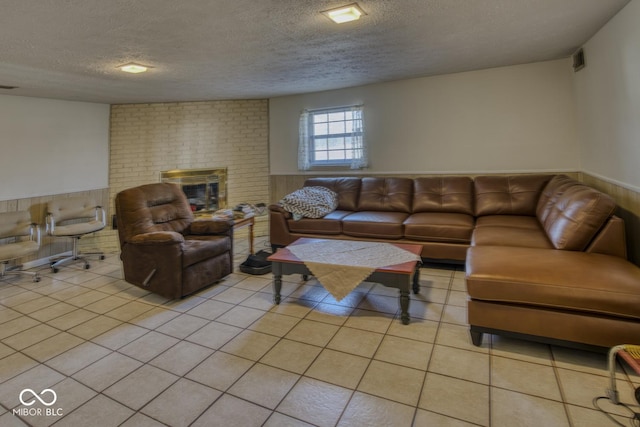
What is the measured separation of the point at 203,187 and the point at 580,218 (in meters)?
4.74

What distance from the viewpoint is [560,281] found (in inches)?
70.4

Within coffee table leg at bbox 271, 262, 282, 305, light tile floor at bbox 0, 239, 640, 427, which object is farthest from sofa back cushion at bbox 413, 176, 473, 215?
coffee table leg at bbox 271, 262, 282, 305

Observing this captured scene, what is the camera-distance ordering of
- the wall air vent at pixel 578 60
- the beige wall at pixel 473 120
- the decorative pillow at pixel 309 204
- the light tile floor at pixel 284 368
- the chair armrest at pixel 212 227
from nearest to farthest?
the light tile floor at pixel 284 368 < the wall air vent at pixel 578 60 < the chair armrest at pixel 212 227 < the beige wall at pixel 473 120 < the decorative pillow at pixel 309 204

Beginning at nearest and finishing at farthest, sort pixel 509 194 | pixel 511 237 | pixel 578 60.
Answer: pixel 511 237, pixel 578 60, pixel 509 194

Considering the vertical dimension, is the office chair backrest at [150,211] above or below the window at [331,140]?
below

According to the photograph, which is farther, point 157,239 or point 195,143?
point 195,143

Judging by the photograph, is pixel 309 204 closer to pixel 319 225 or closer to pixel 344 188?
pixel 319 225

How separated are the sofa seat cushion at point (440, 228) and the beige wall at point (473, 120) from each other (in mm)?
1018

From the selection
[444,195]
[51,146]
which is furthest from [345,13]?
[51,146]

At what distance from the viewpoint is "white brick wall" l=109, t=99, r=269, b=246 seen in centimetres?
497

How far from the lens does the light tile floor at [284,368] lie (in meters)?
1.53

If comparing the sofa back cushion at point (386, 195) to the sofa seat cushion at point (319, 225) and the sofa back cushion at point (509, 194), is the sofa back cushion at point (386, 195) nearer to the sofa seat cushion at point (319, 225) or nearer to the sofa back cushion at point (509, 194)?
the sofa seat cushion at point (319, 225)

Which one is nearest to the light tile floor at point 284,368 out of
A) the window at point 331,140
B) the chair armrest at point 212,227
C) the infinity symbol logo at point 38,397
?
the infinity symbol logo at point 38,397

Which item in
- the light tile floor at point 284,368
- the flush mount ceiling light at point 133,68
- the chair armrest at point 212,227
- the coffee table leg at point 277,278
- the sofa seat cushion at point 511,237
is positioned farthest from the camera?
the chair armrest at point 212,227
